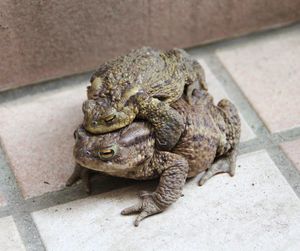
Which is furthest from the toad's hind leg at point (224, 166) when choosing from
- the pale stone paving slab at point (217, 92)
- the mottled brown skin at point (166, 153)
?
the pale stone paving slab at point (217, 92)

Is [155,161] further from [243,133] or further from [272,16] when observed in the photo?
[272,16]

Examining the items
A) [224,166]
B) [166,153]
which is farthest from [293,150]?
[166,153]

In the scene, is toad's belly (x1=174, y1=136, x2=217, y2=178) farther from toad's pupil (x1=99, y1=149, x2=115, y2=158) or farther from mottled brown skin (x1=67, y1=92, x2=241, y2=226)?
toad's pupil (x1=99, y1=149, x2=115, y2=158)

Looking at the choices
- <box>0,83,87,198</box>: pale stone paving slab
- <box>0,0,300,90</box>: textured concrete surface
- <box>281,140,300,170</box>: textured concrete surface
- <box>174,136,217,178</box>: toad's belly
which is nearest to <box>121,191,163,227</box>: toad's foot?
<box>174,136,217,178</box>: toad's belly

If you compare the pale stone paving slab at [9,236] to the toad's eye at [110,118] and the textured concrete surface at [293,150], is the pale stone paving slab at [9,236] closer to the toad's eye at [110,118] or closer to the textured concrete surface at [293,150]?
the toad's eye at [110,118]

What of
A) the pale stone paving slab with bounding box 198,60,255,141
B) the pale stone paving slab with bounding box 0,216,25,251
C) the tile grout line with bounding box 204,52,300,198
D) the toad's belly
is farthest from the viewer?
the pale stone paving slab with bounding box 198,60,255,141

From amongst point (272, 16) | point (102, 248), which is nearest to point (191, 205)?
point (102, 248)

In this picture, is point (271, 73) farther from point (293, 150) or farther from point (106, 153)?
point (106, 153)
